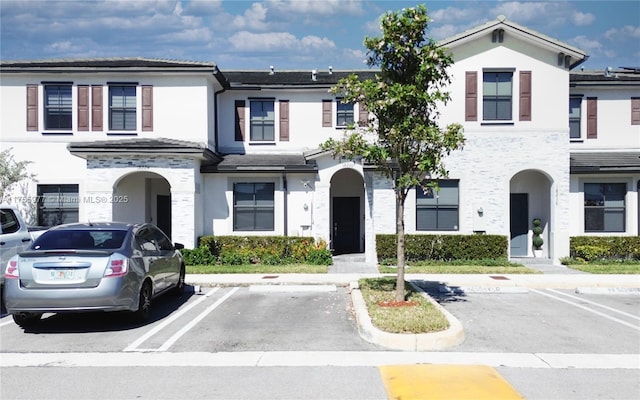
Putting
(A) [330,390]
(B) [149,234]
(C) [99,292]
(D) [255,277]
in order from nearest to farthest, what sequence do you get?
(A) [330,390] < (C) [99,292] < (B) [149,234] < (D) [255,277]

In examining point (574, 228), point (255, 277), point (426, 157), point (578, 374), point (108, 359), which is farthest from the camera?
point (574, 228)

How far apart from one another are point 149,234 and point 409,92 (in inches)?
219

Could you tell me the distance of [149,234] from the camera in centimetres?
1048

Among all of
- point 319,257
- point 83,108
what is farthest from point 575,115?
point 83,108

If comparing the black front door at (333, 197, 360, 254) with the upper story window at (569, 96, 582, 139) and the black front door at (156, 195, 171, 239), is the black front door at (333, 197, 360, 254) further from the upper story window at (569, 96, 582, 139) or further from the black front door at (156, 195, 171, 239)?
the upper story window at (569, 96, 582, 139)

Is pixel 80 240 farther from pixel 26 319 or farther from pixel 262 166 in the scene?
pixel 262 166

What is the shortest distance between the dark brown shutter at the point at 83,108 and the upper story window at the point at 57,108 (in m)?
0.43

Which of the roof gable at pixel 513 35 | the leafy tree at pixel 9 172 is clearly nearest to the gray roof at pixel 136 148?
the leafy tree at pixel 9 172

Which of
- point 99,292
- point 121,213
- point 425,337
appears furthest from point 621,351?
point 121,213

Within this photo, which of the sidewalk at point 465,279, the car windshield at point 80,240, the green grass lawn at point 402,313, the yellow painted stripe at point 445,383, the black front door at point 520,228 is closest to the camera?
the yellow painted stripe at point 445,383

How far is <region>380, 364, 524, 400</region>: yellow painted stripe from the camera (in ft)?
19.0

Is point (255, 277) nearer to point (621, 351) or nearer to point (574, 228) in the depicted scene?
point (621, 351)

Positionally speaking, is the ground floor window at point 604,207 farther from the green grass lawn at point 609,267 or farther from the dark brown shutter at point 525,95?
the dark brown shutter at point 525,95

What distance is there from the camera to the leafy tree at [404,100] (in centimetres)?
966
